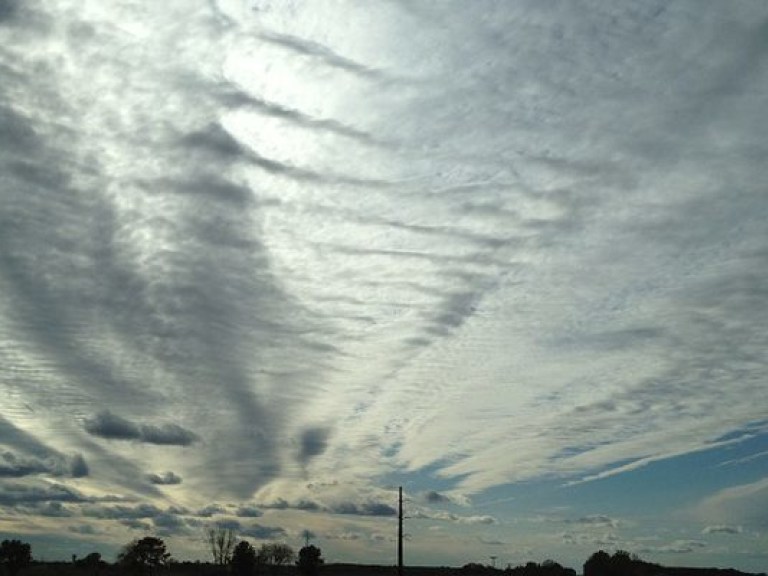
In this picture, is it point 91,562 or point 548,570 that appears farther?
point 91,562

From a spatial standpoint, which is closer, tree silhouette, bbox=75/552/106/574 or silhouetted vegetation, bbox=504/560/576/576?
silhouetted vegetation, bbox=504/560/576/576

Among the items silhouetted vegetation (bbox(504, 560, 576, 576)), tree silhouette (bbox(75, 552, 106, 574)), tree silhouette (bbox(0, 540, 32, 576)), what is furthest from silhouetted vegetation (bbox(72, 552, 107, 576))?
silhouetted vegetation (bbox(504, 560, 576, 576))

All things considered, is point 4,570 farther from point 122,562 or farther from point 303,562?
point 303,562

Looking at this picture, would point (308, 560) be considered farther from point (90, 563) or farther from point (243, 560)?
point (90, 563)

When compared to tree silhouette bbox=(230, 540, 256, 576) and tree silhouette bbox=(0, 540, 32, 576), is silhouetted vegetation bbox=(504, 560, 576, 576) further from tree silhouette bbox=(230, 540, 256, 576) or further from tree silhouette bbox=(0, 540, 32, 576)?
tree silhouette bbox=(0, 540, 32, 576)

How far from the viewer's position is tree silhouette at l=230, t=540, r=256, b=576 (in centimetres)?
12662

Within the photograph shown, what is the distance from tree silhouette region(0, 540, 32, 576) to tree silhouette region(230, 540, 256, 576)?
4057 cm

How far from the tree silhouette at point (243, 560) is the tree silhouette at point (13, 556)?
1597 inches

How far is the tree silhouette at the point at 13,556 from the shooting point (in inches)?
5256

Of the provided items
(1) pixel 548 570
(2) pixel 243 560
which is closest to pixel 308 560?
(2) pixel 243 560

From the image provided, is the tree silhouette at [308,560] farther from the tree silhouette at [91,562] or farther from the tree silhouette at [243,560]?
the tree silhouette at [91,562]

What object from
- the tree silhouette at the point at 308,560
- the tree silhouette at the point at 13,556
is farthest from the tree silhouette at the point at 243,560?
the tree silhouette at the point at 13,556

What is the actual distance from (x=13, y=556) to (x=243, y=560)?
4484 centimetres

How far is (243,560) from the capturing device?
127 metres
